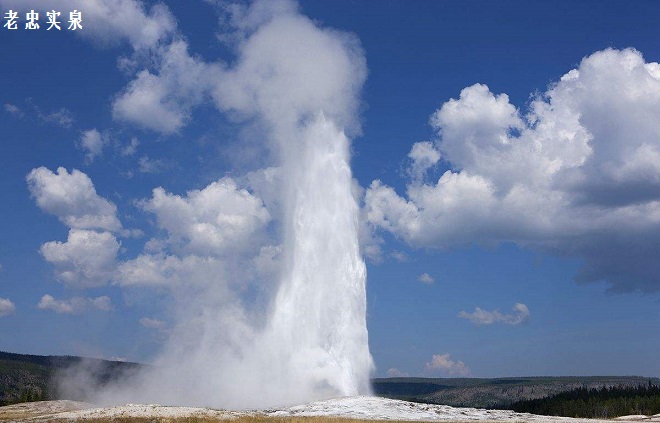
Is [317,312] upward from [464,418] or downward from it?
upward

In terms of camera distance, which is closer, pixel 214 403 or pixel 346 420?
pixel 346 420

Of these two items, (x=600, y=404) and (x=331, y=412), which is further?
(x=600, y=404)

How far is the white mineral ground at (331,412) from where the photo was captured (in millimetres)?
46000

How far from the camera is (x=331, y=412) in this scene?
5238cm

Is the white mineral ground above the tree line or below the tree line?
above

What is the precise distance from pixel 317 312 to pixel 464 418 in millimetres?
26979

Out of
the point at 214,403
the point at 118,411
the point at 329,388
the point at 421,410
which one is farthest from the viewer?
the point at 214,403

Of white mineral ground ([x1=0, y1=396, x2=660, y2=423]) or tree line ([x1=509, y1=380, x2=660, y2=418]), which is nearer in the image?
white mineral ground ([x1=0, y1=396, x2=660, y2=423])

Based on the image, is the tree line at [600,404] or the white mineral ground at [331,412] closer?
the white mineral ground at [331,412]

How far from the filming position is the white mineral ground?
4600cm

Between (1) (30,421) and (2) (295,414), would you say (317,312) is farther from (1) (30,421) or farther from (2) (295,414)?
(1) (30,421)

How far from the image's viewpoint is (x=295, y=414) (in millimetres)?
50156

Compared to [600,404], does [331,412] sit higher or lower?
higher

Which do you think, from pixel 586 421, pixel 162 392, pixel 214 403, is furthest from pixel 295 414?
pixel 162 392
